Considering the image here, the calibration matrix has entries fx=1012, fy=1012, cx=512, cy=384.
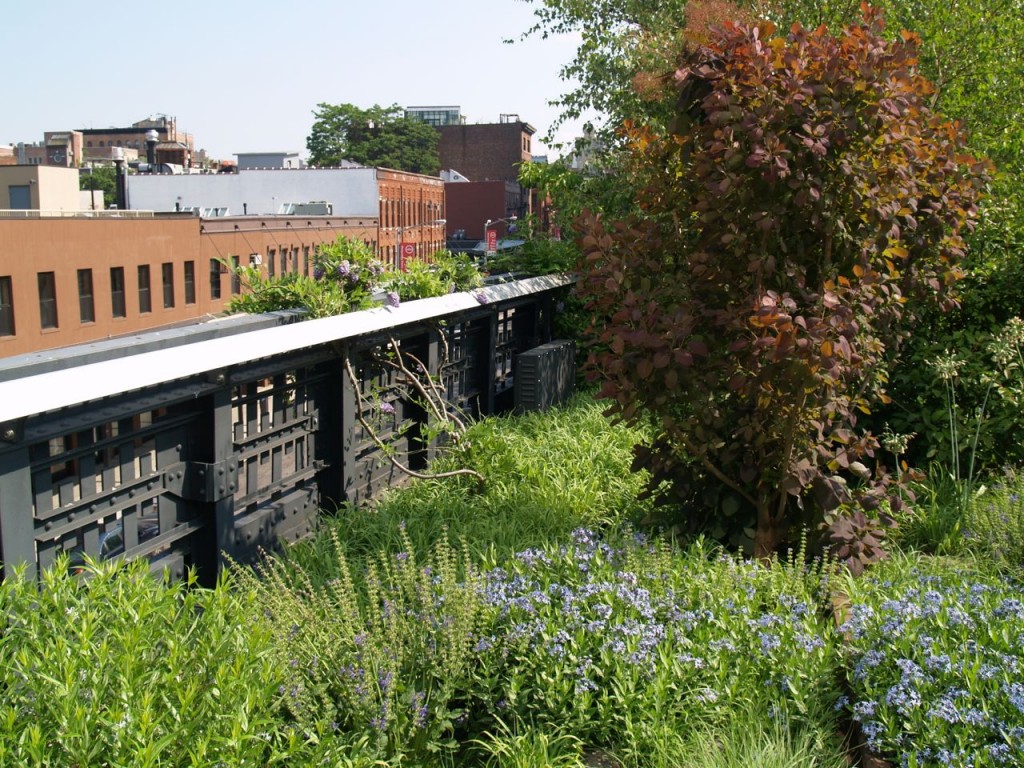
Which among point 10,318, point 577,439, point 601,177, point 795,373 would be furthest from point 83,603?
point 10,318

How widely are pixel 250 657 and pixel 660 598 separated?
172cm

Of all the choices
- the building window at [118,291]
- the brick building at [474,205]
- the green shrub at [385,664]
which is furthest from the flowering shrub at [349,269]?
the brick building at [474,205]

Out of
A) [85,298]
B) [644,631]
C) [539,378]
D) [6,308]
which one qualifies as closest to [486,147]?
[85,298]

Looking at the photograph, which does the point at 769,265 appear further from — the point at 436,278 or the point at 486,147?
the point at 486,147

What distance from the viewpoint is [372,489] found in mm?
6969

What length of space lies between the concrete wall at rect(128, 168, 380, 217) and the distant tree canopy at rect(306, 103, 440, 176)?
124ft

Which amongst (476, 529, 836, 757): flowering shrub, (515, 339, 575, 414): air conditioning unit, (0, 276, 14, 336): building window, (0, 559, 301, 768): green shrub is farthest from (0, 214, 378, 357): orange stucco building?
(0, 559, 301, 768): green shrub

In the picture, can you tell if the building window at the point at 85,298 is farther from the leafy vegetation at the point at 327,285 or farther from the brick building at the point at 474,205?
the brick building at the point at 474,205

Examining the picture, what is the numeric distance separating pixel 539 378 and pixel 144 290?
116 feet

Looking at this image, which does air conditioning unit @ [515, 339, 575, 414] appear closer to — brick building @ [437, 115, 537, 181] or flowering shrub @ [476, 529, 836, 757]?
flowering shrub @ [476, 529, 836, 757]

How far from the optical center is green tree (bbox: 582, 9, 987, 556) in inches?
188

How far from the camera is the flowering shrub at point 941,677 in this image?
3125mm

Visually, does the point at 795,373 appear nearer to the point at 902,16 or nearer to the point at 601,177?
Answer: the point at 902,16

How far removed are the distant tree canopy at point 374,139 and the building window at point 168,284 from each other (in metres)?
61.0
